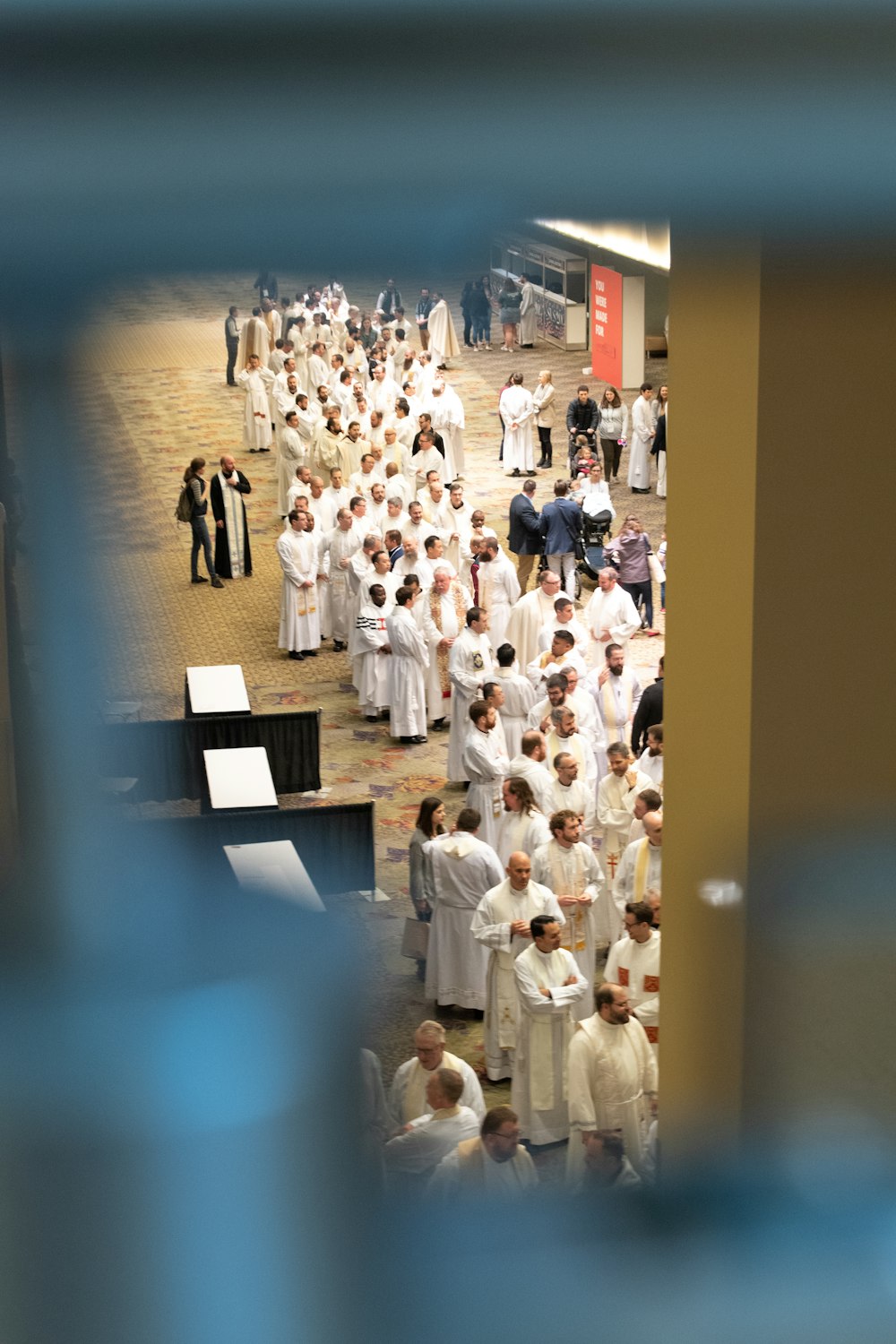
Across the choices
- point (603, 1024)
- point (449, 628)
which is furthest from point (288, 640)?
point (603, 1024)

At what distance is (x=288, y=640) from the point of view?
13.9 metres

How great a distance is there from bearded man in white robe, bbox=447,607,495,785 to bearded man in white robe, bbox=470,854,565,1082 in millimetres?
2983

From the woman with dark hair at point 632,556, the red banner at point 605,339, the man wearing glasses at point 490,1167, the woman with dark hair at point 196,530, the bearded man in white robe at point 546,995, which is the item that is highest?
the red banner at point 605,339

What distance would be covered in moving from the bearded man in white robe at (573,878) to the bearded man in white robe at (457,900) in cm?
25

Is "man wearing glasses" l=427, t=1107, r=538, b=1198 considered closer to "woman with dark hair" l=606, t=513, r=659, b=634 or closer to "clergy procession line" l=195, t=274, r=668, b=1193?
"clergy procession line" l=195, t=274, r=668, b=1193

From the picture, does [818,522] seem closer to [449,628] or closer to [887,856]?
[887,856]

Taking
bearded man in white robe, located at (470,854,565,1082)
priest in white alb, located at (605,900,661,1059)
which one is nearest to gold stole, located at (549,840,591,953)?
bearded man in white robe, located at (470,854,565,1082)

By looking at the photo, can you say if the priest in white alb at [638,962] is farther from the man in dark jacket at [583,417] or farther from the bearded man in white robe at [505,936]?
the man in dark jacket at [583,417]

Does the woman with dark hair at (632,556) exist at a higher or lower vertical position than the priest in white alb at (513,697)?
higher

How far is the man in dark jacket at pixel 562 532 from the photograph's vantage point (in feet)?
44.1

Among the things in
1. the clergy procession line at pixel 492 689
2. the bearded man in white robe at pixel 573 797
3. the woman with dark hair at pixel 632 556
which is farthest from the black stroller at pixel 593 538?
the bearded man in white robe at pixel 573 797

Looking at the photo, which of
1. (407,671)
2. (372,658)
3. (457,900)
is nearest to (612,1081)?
(457,900)

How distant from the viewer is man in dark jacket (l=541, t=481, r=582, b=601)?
44.1 feet

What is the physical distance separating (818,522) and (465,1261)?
0.37 metres
